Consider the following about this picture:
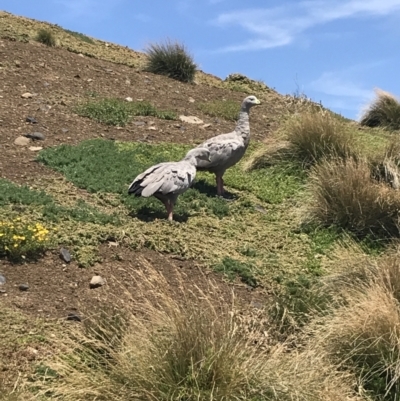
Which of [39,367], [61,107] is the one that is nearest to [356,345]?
[39,367]

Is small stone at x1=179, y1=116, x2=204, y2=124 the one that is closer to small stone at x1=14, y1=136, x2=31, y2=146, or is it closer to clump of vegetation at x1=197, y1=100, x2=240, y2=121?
clump of vegetation at x1=197, y1=100, x2=240, y2=121

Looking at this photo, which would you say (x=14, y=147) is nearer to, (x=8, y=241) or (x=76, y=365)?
(x=8, y=241)

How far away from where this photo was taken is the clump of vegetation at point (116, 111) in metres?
12.8

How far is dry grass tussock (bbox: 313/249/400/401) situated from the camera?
488cm

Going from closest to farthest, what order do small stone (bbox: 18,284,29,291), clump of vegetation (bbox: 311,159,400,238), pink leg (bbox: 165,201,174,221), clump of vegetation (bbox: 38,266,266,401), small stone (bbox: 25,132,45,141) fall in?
clump of vegetation (bbox: 38,266,266,401) → small stone (bbox: 18,284,29,291) → pink leg (bbox: 165,201,174,221) → clump of vegetation (bbox: 311,159,400,238) → small stone (bbox: 25,132,45,141)

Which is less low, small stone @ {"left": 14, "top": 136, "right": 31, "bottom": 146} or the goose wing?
small stone @ {"left": 14, "top": 136, "right": 31, "bottom": 146}

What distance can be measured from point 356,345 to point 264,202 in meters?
5.24

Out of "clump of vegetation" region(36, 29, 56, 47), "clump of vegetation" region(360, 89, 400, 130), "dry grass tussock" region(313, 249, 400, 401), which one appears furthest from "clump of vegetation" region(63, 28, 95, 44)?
"dry grass tussock" region(313, 249, 400, 401)

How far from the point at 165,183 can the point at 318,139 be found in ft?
13.6

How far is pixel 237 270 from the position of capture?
287 inches

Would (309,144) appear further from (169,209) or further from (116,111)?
(169,209)

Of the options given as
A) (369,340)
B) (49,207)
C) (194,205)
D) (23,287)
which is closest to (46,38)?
(194,205)

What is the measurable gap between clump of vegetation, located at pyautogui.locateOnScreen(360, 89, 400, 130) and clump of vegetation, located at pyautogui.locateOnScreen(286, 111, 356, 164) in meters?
5.74

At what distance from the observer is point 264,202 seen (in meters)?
10.2
